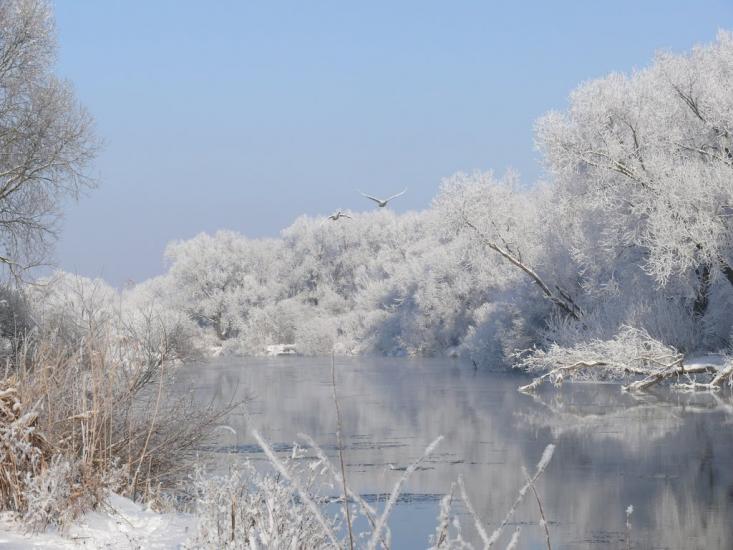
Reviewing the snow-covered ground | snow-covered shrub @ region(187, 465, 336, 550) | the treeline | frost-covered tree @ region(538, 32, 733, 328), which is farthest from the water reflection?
frost-covered tree @ region(538, 32, 733, 328)

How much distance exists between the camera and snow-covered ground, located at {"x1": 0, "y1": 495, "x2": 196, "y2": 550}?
19.6 feet

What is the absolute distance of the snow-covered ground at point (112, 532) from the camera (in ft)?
19.6

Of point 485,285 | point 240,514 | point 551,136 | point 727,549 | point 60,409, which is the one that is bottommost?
point 727,549

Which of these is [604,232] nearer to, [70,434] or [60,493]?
[70,434]

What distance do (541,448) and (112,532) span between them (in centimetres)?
855

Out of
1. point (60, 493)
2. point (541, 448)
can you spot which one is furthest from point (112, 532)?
point (541, 448)

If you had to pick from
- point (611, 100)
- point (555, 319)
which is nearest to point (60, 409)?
point (611, 100)

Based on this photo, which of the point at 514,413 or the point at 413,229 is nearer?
the point at 514,413

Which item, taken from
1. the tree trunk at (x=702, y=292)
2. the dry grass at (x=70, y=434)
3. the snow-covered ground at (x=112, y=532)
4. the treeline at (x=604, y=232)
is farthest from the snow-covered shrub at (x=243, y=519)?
the tree trunk at (x=702, y=292)

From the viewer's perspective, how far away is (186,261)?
65.4 meters

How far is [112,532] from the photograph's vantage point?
6.32 meters

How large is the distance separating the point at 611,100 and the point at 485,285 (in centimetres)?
1642

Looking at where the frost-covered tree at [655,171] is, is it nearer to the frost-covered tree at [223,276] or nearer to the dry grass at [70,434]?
the dry grass at [70,434]

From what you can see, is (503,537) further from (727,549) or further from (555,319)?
(555,319)
